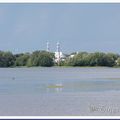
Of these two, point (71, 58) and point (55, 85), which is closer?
point (55, 85)

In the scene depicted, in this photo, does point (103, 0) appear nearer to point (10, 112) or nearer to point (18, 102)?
point (10, 112)

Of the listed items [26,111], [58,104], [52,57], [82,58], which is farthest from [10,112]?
[52,57]

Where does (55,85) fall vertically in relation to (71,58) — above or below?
below

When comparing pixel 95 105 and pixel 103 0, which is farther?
pixel 95 105

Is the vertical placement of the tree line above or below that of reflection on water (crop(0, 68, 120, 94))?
above

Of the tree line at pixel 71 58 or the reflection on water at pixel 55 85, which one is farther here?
the tree line at pixel 71 58

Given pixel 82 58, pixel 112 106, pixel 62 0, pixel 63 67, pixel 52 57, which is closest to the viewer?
pixel 62 0

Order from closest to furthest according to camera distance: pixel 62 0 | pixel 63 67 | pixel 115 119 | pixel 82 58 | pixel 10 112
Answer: pixel 62 0 → pixel 115 119 → pixel 10 112 → pixel 82 58 → pixel 63 67

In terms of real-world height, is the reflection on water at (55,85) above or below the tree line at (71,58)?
below

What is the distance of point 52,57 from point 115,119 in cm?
4773

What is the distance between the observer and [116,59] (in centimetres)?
5381

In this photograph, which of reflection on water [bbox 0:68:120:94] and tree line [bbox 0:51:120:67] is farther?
tree line [bbox 0:51:120:67]

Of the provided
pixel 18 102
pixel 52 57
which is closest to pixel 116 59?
pixel 52 57

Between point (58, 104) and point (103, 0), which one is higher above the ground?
point (103, 0)
